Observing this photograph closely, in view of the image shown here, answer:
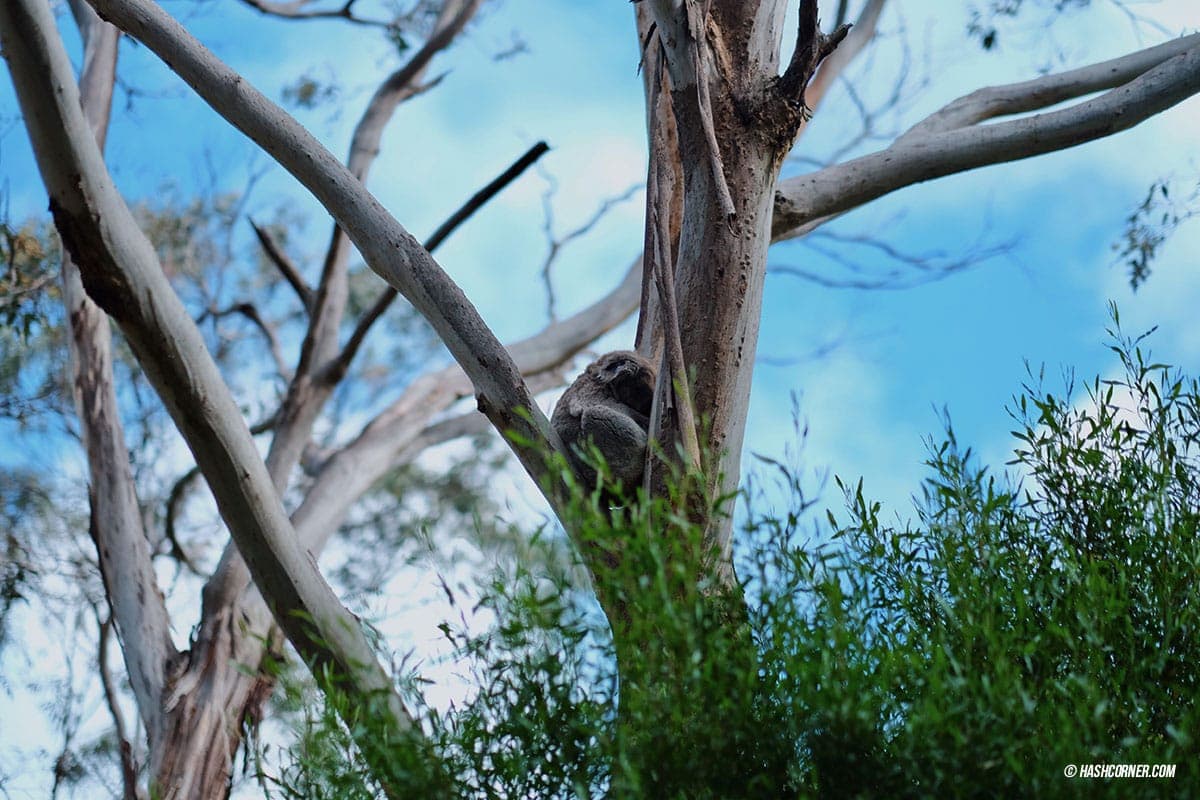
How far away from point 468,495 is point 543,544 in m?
7.20

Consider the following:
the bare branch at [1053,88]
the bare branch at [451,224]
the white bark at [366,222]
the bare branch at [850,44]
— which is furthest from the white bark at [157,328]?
the bare branch at [850,44]

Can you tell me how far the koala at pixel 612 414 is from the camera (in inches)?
99.2

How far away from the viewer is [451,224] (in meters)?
4.74

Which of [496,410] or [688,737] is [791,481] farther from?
[496,410]

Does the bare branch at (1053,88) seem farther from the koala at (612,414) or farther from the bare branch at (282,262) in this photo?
the bare branch at (282,262)

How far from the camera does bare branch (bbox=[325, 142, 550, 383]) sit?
3812mm

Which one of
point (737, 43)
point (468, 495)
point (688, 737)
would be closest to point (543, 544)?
point (688, 737)

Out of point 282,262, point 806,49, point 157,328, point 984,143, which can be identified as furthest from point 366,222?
point 282,262

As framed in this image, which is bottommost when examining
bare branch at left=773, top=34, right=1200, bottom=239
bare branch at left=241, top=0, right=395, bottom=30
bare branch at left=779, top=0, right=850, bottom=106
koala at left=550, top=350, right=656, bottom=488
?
koala at left=550, top=350, right=656, bottom=488

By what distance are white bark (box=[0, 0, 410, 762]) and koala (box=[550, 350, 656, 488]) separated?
0.68 m

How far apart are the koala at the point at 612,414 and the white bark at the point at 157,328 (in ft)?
2.25

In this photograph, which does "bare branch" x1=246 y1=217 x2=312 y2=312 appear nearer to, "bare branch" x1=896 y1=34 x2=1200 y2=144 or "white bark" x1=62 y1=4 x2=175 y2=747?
"white bark" x1=62 y1=4 x2=175 y2=747

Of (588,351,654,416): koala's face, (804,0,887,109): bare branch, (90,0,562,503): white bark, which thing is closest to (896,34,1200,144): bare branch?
(804,0,887,109): bare branch

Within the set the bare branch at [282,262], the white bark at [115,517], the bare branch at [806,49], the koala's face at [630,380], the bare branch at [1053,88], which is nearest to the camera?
the bare branch at [806,49]
